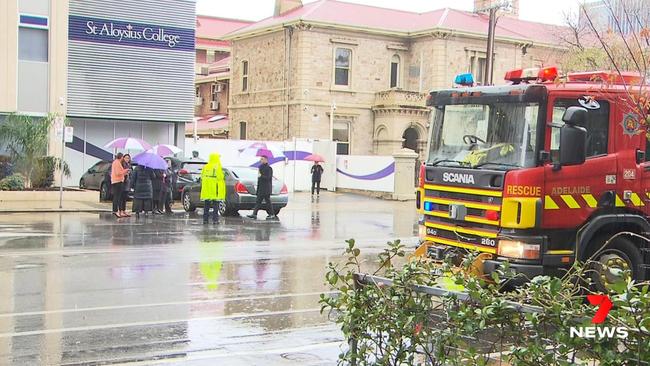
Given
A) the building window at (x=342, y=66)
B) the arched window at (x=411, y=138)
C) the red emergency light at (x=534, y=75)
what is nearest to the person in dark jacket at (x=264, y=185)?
the red emergency light at (x=534, y=75)

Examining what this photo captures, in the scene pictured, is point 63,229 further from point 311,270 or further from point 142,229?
point 311,270

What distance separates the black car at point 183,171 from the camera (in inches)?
1025

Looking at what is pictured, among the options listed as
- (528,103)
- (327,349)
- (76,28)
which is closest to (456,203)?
(528,103)

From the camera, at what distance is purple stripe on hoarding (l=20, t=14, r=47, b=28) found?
2823 cm

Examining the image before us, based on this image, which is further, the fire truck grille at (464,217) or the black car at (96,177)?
the black car at (96,177)

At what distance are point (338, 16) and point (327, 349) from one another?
38430 mm

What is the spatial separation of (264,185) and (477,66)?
27.2m

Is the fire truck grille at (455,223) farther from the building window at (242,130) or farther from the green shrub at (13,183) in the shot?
the building window at (242,130)

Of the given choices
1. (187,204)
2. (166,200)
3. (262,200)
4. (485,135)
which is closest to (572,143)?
(485,135)

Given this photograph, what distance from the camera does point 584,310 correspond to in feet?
12.2

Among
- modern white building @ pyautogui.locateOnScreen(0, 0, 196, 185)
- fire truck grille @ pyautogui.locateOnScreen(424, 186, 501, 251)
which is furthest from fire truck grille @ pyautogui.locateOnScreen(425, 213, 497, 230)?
modern white building @ pyautogui.locateOnScreen(0, 0, 196, 185)

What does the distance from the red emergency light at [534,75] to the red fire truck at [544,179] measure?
0.06ft

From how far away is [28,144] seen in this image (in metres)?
25.5

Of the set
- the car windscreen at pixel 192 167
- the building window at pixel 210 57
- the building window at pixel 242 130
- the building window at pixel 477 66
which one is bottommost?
the car windscreen at pixel 192 167
